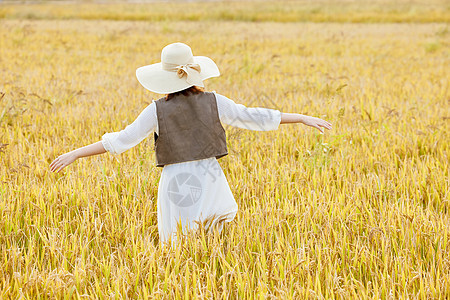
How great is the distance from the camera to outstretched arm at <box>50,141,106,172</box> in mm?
1800

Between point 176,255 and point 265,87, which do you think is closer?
point 176,255

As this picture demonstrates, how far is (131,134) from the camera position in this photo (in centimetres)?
187

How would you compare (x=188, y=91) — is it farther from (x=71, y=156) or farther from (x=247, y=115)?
(x=71, y=156)

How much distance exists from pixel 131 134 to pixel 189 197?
41 cm

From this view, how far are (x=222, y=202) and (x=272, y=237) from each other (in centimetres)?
29

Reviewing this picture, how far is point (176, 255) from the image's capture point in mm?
1696

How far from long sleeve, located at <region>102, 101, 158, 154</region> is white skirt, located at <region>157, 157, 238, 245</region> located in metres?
0.22

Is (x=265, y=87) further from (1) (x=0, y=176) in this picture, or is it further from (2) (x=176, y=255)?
(2) (x=176, y=255)

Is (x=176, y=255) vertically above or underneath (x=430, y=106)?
underneath

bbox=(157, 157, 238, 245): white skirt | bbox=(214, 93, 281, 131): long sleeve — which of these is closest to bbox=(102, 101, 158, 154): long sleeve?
bbox=(157, 157, 238, 245): white skirt

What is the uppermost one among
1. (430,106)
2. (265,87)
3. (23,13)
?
(23,13)

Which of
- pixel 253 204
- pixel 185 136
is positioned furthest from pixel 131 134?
pixel 253 204

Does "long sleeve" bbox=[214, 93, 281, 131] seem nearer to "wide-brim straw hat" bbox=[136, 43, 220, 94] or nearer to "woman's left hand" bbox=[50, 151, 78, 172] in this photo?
"wide-brim straw hat" bbox=[136, 43, 220, 94]

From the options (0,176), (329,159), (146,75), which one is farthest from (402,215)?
(0,176)
